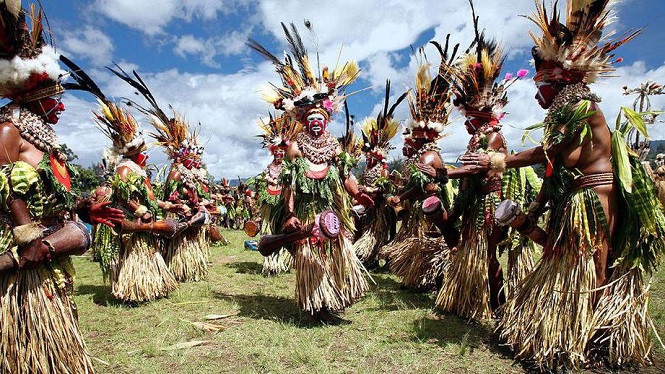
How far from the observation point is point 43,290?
267 cm

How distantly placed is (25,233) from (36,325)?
613 millimetres

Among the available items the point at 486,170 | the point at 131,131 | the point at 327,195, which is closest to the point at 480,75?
the point at 486,170

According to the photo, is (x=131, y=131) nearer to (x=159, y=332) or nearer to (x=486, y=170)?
(x=159, y=332)

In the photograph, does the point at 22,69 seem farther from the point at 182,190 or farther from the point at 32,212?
the point at 182,190

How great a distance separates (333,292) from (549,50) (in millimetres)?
2783

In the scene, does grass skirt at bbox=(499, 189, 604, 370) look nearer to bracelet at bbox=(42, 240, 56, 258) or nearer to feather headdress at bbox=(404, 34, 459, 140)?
feather headdress at bbox=(404, 34, 459, 140)

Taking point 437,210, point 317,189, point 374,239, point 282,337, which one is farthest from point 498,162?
point 374,239

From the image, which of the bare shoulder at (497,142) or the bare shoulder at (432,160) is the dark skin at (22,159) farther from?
the bare shoulder at (497,142)

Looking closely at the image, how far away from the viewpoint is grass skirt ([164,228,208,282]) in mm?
6570

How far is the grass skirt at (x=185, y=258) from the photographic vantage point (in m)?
6.57

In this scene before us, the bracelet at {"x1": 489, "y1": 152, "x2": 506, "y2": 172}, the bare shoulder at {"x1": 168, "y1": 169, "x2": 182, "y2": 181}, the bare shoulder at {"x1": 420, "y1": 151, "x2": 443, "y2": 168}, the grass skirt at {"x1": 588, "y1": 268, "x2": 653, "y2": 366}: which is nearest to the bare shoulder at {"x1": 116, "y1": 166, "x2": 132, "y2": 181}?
the bare shoulder at {"x1": 168, "y1": 169, "x2": 182, "y2": 181}

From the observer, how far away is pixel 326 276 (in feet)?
13.3

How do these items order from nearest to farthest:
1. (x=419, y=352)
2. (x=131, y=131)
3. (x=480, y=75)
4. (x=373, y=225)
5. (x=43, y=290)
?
1. (x=43, y=290)
2. (x=419, y=352)
3. (x=480, y=75)
4. (x=131, y=131)
5. (x=373, y=225)

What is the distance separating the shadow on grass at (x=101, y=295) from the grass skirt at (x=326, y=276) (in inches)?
95.6
